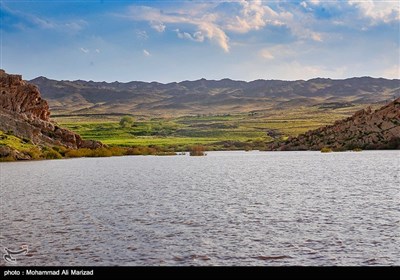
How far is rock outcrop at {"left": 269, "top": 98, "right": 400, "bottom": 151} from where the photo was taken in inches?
5039

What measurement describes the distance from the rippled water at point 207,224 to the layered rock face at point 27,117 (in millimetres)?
79061

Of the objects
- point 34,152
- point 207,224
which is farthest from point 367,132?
point 207,224

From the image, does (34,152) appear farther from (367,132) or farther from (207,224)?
(207,224)

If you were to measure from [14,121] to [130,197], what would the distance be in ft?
304

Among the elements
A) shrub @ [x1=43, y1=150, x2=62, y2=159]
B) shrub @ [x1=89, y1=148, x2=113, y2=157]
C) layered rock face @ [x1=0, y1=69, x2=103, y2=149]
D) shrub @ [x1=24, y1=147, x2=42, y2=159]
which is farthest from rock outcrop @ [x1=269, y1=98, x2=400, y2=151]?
shrub @ [x1=24, y1=147, x2=42, y2=159]

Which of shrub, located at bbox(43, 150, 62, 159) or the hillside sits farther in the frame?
the hillside

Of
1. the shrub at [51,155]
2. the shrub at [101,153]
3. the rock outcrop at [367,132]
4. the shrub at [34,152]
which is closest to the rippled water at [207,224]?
the shrub at [34,152]

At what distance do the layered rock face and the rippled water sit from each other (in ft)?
259

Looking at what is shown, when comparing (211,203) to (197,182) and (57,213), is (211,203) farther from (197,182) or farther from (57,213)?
(197,182)

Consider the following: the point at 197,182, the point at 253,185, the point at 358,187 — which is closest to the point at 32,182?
the point at 197,182

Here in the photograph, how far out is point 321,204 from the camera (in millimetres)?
36094

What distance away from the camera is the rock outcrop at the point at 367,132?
128 m

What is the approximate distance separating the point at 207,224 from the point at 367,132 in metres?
112

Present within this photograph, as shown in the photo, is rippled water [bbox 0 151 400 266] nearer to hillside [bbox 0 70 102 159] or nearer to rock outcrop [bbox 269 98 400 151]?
hillside [bbox 0 70 102 159]
